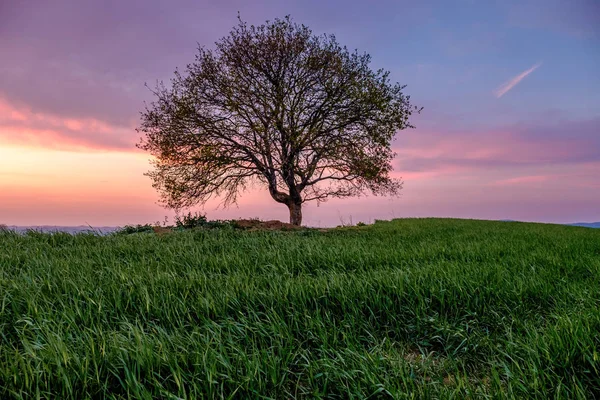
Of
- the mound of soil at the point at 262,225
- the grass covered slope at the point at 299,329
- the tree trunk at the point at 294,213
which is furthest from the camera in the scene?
the tree trunk at the point at 294,213

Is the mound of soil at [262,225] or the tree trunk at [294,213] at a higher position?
the tree trunk at [294,213]

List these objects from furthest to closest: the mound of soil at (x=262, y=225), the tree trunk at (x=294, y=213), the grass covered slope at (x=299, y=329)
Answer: the tree trunk at (x=294, y=213), the mound of soil at (x=262, y=225), the grass covered slope at (x=299, y=329)

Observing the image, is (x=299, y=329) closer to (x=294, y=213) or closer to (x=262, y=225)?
(x=262, y=225)

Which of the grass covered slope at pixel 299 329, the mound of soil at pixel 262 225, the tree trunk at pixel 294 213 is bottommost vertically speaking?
the grass covered slope at pixel 299 329

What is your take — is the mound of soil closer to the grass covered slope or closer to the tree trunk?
the tree trunk

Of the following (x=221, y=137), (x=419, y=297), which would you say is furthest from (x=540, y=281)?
(x=221, y=137)

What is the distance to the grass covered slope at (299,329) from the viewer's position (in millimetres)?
2186

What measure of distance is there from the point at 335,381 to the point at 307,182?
15.3 meters

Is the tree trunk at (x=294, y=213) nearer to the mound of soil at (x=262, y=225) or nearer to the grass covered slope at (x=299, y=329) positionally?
the mound of soil at (x=262, y=225)

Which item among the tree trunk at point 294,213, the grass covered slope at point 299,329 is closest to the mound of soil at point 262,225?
the tree trunk at point 294,213

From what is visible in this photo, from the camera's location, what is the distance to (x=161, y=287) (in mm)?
3979

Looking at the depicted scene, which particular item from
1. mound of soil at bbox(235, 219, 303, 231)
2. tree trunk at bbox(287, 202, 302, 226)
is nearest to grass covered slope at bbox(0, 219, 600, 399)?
mound of soil at bbox(235, 219, 303, 231)

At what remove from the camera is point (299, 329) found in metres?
3.09

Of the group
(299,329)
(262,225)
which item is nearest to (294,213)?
(262,225)
